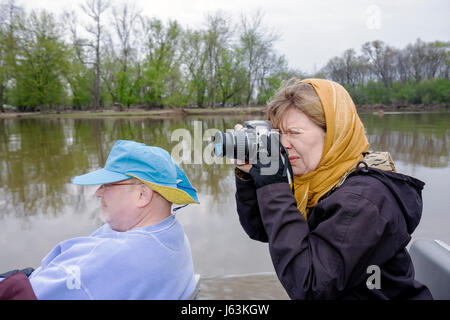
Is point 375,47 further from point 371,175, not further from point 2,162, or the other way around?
point 371,175

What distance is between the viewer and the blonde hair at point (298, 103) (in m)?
1.35

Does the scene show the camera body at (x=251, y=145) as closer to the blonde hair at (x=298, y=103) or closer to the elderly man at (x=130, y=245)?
the blonde hair at (x=298, y=103)

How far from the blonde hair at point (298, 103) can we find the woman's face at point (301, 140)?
17mm

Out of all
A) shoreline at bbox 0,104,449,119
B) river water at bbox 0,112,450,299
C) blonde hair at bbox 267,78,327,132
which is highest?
shoreline at bbox 0,104,449,119

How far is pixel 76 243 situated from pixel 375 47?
1322 inches

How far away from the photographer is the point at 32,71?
1125 inches

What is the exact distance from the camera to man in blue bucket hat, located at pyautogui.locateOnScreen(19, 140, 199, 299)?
3.54ft

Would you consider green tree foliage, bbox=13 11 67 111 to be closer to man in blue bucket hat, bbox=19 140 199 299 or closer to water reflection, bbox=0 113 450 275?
water reflection, bbox=0 113 450 275

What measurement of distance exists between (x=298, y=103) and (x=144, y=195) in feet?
2.36

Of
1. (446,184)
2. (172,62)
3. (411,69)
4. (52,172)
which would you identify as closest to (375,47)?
(411,69)

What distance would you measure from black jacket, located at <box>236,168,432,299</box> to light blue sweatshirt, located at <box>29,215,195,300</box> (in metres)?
0.38

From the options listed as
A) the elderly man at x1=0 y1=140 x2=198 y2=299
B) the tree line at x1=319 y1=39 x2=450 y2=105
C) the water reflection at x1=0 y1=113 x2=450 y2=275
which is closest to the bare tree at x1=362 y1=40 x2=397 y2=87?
the tree line at x1=319 y1=39 x2=450 y2=105

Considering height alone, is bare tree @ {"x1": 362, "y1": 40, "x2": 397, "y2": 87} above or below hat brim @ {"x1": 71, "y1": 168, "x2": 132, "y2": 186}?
above

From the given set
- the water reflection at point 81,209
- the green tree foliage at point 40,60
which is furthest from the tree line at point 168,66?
the water reflection at point 81,209
